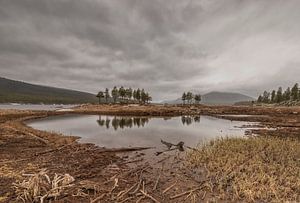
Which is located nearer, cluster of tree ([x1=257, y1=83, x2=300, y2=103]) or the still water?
the still water

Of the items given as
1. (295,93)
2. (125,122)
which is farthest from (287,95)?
(125,122)

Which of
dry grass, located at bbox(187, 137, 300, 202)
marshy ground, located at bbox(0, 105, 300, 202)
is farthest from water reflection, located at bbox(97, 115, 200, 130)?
dry grass, located at bbox(187, 137, 300, 202)

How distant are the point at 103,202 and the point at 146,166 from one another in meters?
6.72

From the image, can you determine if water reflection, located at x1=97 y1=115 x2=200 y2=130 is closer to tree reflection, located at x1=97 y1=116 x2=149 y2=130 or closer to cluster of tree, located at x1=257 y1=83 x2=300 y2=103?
tree reflection, located at x1=97 y1=116 x2=149 y2=130

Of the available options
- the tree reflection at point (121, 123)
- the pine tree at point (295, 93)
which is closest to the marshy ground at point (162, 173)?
the tree reflection at point (121, 123)

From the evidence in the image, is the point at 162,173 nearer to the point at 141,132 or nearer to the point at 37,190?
the point at 37,190

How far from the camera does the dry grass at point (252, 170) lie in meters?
12.1

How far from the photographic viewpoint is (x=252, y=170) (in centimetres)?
1575

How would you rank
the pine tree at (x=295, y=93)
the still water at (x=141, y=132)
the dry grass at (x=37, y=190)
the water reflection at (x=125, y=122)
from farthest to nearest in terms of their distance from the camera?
1. the pine tree at (x=295, y=93)
2. the water reflection at (x=125, y=122)
3. the still water at (x=141, y=132)
4. the dry grass at (x=37, y=190)

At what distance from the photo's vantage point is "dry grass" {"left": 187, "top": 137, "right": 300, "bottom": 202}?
1214 cm

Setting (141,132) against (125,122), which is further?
(125,122)

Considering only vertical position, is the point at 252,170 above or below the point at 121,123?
below

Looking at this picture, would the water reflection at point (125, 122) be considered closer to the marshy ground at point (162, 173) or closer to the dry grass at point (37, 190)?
the marshy ground at point (162, 173)

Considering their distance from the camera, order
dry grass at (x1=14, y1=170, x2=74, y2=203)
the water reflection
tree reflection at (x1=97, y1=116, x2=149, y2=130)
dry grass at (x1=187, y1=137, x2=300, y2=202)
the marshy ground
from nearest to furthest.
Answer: dry grass at (x1=14, y1=170, x2=74, y2=203)
the marshy ground
dry grass at (x1=187, y1=137, x2=300, y2=202)
tree reflection at (x1=97, y1=116, x2=149, y2=130)
the water reflection
